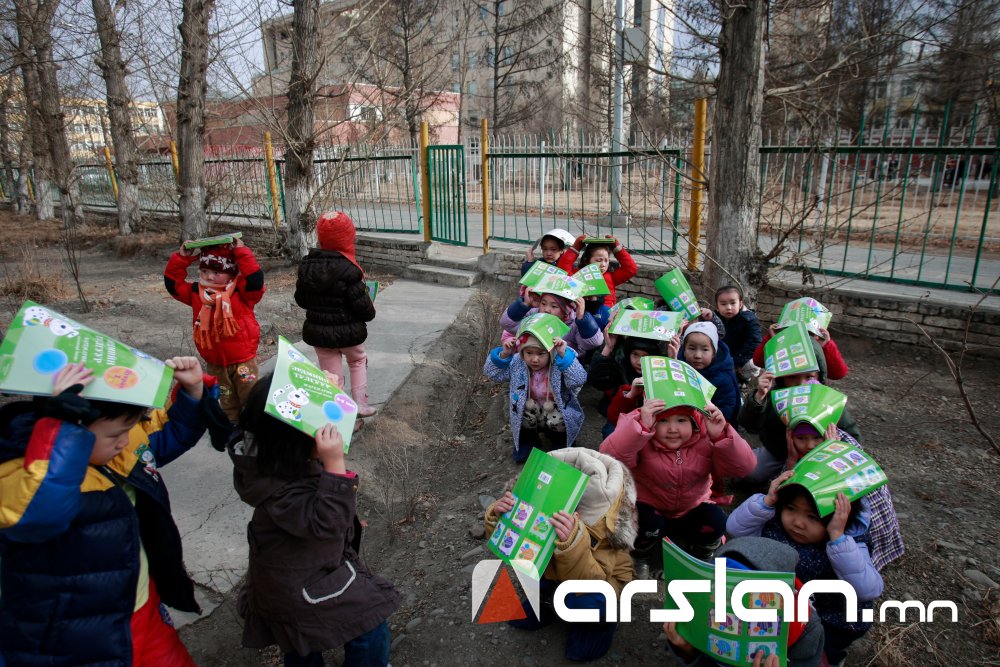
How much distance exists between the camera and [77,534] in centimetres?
158

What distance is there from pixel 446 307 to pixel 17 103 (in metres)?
17.5

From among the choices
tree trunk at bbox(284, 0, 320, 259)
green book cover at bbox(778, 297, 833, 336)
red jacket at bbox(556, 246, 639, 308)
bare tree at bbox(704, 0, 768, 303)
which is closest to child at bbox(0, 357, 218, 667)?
green book cover at bbox(778, 297, 833, 336)

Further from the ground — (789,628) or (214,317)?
(214,317)

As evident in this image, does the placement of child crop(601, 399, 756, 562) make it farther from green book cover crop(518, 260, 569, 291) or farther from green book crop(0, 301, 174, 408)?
green book crop(0, 301, 174, 408)

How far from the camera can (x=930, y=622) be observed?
2.50 metres

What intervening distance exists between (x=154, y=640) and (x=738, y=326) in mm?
3857

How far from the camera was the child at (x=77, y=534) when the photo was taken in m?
1.44

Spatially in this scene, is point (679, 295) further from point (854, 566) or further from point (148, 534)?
point (148, 534)

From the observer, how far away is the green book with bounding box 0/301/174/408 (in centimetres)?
152

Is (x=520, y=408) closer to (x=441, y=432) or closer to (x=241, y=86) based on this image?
(x=441, y=432)

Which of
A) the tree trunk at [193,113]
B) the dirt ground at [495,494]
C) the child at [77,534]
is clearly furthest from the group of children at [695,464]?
the tree trunk at [193,113]

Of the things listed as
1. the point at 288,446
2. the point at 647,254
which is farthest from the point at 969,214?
the point at 288,446

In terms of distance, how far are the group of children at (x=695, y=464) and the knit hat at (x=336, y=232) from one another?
4.27ft

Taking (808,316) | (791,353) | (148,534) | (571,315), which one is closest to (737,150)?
(808,316)
